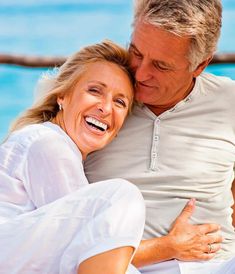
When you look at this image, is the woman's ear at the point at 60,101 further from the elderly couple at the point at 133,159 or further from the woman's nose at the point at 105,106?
the woman's nose at the point at 105,106

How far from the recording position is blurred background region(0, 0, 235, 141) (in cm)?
767

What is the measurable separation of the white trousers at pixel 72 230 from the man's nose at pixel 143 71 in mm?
530

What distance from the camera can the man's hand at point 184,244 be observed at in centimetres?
250

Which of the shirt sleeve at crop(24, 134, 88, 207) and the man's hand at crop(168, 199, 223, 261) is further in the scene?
the man's hand at crop(168, 199, 223, 261)

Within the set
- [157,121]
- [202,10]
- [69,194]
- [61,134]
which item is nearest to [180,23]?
[202,10]

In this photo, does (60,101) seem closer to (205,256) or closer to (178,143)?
(178,143)

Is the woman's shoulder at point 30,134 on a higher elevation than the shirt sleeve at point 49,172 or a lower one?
higher

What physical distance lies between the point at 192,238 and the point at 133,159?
34 cm

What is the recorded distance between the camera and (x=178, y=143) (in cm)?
273

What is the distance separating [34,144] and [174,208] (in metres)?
0.57

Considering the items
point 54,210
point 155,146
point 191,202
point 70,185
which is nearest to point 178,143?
point 155,146

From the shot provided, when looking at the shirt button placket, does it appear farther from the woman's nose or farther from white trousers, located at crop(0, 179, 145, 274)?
white trousers, located at crop(0, 179, 145, 274)

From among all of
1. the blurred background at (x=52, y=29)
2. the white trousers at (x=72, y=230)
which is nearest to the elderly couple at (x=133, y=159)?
the white trousers at (x=72, y=230)

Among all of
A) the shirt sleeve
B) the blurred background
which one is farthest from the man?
the blurred background
